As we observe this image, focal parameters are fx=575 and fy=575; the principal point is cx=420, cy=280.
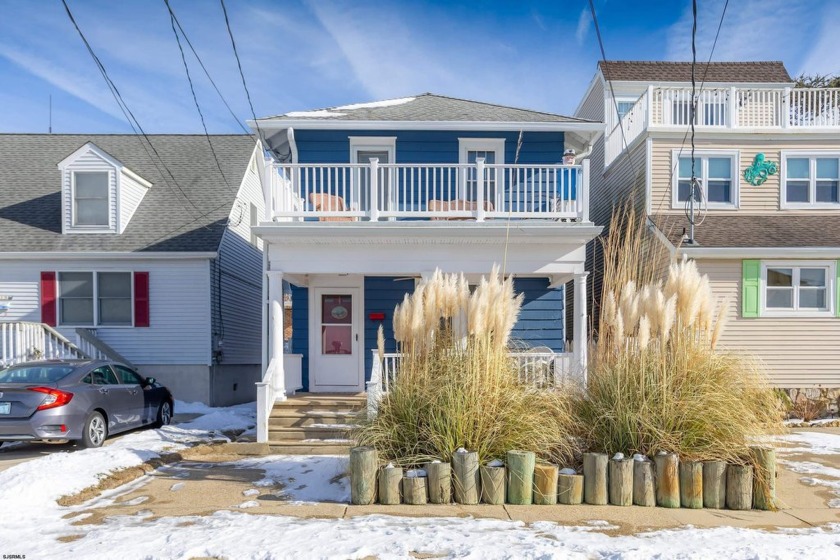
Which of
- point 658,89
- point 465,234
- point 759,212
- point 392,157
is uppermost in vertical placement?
point 658,89

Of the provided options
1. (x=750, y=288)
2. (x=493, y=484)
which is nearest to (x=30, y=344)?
(x=493, y=484)

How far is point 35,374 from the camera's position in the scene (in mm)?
8359

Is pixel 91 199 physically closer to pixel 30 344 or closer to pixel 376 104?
pixel 30 344

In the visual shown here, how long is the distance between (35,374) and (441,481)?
21.4 ft

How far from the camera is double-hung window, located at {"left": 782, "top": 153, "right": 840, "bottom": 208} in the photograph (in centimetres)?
1312

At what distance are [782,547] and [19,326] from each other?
41.8ft

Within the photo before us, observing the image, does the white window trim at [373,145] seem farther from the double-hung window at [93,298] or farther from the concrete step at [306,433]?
the double-hung window at [93,298]

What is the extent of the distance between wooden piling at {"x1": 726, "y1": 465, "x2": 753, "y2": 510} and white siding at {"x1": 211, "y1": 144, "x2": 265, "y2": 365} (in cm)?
1125

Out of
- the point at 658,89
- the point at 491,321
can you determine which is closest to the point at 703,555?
the point at 491,321

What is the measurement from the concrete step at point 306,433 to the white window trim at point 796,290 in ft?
30.7

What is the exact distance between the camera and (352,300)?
38.1ft

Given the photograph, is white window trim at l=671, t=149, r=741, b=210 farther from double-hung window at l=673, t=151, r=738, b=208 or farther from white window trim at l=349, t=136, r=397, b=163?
white window trim at l=349, t=136, r=397, b=163

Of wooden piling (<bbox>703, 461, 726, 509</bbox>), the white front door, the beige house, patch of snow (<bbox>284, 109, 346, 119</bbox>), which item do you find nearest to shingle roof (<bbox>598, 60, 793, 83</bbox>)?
the beige house

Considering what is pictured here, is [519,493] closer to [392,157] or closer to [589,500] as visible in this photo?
[589,500]
